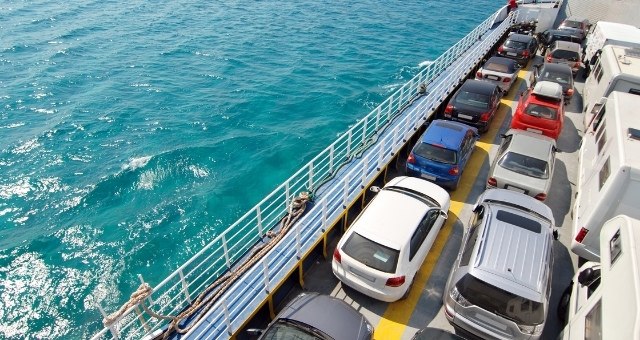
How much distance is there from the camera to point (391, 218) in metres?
7.51

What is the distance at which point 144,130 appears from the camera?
62.1ft

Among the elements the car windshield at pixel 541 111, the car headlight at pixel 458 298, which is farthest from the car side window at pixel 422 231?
the car windshield at pixel 541 111

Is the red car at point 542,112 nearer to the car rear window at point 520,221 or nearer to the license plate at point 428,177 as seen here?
the license plate at point 428,177

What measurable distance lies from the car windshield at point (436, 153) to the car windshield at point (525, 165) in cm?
126

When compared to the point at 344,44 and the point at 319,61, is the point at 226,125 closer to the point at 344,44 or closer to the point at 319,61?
the point at 319,61

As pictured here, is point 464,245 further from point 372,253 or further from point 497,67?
point 497,67

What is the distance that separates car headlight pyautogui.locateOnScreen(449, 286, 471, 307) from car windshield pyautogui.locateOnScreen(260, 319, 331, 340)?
2.37 meters

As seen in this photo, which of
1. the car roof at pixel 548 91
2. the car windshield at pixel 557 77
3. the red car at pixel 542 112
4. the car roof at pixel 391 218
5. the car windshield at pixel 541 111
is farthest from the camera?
the car windshield at pixel 557 77

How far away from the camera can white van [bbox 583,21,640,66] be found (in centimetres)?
1576

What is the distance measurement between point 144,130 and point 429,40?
1023 inches

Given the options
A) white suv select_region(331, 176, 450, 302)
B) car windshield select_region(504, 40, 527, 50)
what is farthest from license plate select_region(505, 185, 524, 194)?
car windshield select_region(504, 40, 527, 50)

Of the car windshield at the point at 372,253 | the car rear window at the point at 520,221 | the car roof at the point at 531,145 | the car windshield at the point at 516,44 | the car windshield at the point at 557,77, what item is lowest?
the car windshield at the point at 372,253

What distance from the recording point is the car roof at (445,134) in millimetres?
10156

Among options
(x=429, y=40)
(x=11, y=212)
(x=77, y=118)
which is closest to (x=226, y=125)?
(x=77, y=118)
